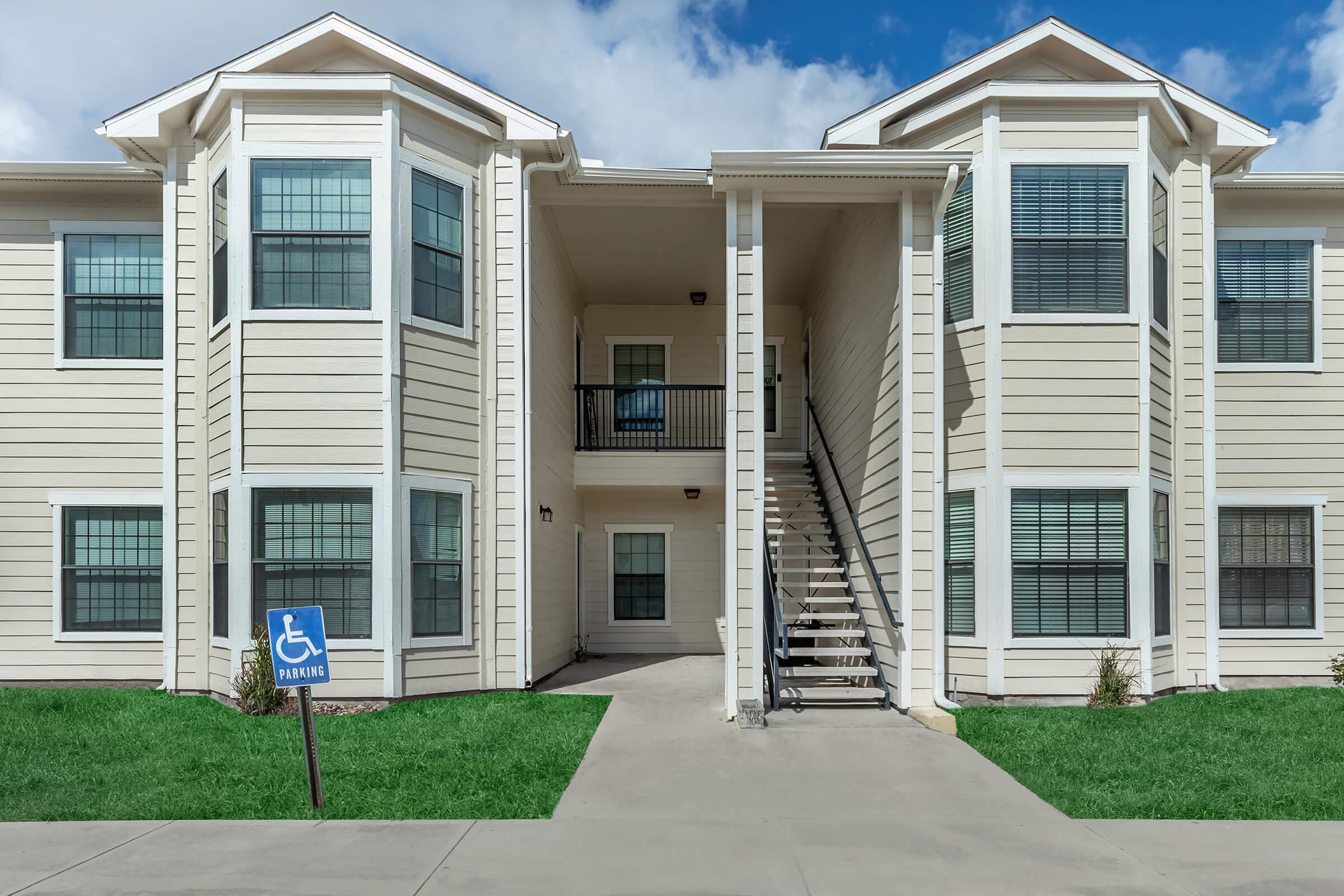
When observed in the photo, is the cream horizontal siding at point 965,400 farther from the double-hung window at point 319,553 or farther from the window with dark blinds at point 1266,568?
the double-hung window at point 319,553

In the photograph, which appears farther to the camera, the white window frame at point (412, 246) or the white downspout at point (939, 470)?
the white window frame at point (412, 246)

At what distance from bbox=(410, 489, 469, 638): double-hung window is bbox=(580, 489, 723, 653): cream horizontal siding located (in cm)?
493

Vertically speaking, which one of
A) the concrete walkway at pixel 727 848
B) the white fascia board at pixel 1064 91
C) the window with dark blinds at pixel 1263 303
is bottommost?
the concrete walkway at pixel 727 848

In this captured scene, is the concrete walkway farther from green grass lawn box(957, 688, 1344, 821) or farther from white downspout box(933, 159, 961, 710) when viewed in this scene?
white downspout box(933, 159, 961, 710)

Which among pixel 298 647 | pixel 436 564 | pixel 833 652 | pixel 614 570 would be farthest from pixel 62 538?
pixel 833 652

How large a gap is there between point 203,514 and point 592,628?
Answer: 6242 mm

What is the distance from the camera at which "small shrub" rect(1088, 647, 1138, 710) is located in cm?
894

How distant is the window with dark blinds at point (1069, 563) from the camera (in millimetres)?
9281

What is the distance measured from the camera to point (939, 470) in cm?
909

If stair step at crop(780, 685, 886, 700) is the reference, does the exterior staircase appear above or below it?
above

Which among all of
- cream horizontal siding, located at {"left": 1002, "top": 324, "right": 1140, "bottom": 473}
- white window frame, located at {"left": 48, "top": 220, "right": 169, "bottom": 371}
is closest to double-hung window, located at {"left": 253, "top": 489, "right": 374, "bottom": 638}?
white window frame, located at {"left": 48, "top": 220, "right": 169, "bottom": 371}

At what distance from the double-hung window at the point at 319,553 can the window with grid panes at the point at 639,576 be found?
598 cm

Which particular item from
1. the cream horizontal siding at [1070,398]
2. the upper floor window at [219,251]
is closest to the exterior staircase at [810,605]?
the cream horizontal siding at [1070,398]

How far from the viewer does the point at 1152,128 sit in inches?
385
